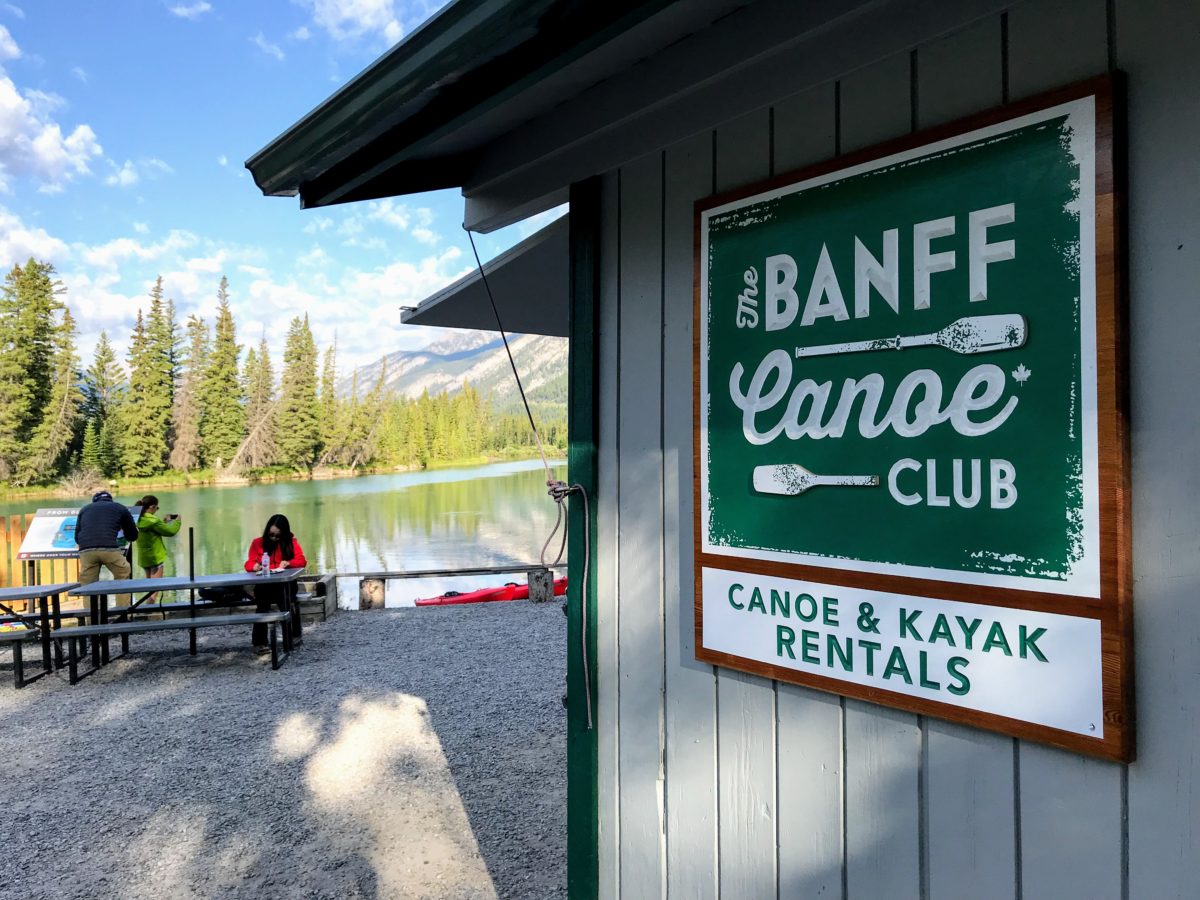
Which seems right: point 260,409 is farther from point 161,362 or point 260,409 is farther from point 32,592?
point 32,592

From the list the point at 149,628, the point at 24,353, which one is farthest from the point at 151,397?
the point at 149,628

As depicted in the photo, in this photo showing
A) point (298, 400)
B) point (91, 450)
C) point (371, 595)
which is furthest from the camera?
point (298, 400)

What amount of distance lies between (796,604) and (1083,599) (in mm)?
557

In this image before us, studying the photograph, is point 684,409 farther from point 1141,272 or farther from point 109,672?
point 109,672

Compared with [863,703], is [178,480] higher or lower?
lower

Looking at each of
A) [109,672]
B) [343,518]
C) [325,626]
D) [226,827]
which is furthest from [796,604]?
[343,518]

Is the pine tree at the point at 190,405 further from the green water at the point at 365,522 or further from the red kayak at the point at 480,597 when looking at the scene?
the red kayak at the point at 480,597

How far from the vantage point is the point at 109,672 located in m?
6.84

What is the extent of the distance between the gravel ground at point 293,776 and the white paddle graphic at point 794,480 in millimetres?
2456

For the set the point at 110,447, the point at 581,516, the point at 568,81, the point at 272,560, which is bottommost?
the point at 272,560

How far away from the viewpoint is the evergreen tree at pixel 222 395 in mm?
47656

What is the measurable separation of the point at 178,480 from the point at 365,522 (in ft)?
48.5

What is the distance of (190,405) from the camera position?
48.1 meters

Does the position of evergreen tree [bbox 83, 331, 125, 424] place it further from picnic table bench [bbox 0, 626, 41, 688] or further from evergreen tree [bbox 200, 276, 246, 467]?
picnic table bench [bbox 0, 626, 41, 688]
